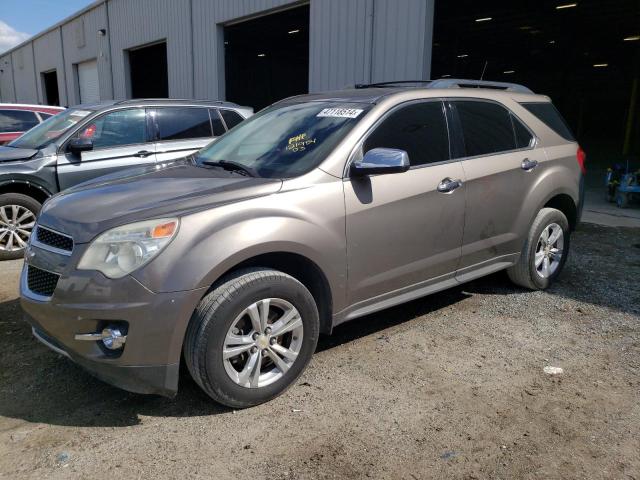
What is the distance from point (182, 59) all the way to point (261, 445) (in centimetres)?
1394

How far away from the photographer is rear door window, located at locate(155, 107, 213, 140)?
22.0 feet

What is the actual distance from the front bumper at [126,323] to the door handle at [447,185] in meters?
1.92

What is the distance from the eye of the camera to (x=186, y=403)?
2.99 metres

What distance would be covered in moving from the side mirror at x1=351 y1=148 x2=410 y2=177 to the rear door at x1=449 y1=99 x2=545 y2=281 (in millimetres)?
932

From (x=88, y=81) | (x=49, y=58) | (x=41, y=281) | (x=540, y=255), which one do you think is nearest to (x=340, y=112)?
(x=41, y=281)

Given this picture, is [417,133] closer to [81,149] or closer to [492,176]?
[492,176]

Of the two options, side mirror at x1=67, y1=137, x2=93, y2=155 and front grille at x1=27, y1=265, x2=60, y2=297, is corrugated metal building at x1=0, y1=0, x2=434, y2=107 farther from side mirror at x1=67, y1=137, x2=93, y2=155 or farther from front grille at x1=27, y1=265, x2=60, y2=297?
front grille at x1=27, y1=265, x2=60, y2=297

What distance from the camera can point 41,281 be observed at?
2.85m

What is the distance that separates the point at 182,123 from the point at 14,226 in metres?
2.41

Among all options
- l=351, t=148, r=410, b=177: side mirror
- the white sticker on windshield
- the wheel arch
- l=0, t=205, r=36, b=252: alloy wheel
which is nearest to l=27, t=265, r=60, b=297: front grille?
the wheel arch

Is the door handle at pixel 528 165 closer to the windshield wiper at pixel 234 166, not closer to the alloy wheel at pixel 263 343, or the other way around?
the windshield wiper at pixel 234 166

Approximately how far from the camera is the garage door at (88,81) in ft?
71.1

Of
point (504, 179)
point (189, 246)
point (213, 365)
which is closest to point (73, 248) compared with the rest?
point (189, 246)

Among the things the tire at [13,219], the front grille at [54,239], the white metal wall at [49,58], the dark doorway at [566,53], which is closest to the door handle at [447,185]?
the front grille at [54,239]
